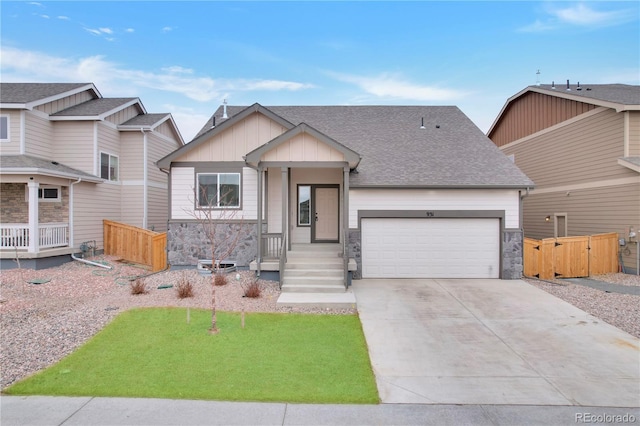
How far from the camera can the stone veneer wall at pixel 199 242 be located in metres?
Answer: 11.6

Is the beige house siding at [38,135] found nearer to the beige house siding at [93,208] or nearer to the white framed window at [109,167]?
the white framed window at [109,167]

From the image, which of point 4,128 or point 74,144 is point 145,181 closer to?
point 74,144

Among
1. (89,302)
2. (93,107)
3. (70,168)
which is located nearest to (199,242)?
(89,302)

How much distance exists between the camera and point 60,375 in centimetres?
472

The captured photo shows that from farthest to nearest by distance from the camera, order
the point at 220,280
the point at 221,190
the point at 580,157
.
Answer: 1. the point at 580,157
2. the point at 221,190
3. the point at 220,280

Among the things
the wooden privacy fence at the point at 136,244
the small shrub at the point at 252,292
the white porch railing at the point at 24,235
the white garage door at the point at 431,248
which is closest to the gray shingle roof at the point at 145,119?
the wooden privacy fence at the point at 136,244

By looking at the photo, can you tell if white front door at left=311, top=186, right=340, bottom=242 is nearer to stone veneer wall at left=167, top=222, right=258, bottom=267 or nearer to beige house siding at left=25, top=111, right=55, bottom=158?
stone veneer wall at left=167, top=222, right=258, bottom=267

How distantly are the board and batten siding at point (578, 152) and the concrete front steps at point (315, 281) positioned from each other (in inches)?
422

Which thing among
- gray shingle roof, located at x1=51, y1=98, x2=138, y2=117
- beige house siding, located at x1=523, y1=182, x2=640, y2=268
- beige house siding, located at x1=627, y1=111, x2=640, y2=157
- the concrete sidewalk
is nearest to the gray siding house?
beige house siding, located at x1=523, y1=182, x2=640, y2=268

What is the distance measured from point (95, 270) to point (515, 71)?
72.0 feet

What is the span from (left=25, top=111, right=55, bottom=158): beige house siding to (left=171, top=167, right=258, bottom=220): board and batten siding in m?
6.35

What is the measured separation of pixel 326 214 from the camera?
41.7 ft

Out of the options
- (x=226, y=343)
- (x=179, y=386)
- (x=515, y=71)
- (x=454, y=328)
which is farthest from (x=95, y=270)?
(x=515, y=71)

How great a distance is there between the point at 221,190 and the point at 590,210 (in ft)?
46.9
